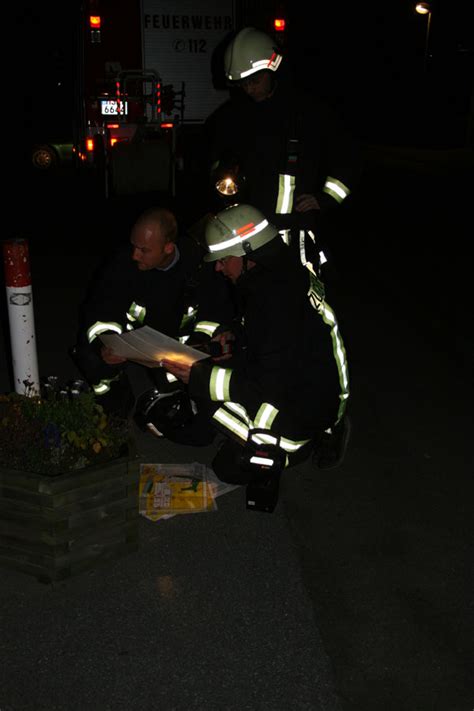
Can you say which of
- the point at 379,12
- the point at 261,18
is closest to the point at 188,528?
the point at 261,18

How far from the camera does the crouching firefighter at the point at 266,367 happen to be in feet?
11.9

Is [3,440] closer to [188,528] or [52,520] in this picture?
[52,520]

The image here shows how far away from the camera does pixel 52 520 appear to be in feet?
10.0

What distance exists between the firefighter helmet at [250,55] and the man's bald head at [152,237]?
0.96 meters

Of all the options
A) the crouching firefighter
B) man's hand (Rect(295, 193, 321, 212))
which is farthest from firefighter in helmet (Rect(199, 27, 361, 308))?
the crouching firefighter

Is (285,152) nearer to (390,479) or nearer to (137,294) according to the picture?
(137,294)

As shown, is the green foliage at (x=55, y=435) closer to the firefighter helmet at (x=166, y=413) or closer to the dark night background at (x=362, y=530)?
the dark night background at (x=362, y=530)

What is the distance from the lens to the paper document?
3.74 metres

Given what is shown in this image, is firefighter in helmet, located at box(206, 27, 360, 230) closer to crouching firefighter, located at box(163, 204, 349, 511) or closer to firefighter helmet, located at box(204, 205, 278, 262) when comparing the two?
crouching firefighter, located at box(163, 204, 349, 511)

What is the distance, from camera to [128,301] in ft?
14.9

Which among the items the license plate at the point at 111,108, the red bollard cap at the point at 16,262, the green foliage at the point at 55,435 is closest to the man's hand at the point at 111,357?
the red bollard cap at the point at 16,262

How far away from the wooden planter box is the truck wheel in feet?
47.1

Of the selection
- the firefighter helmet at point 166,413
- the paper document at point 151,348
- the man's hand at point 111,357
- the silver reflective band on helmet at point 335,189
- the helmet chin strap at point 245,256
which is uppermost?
the silver reflective band on helmet at point 335,189

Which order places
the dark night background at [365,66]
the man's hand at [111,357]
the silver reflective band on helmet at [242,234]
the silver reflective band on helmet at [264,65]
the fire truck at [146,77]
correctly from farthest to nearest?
1. the dark night background at [365,66]
2. the fire truck at [146,77]
3. the silver reflective band on helmet at [264,65]
4. the man's hand at [111,357]
5. the silver reflective band on helmet at [242,234]
